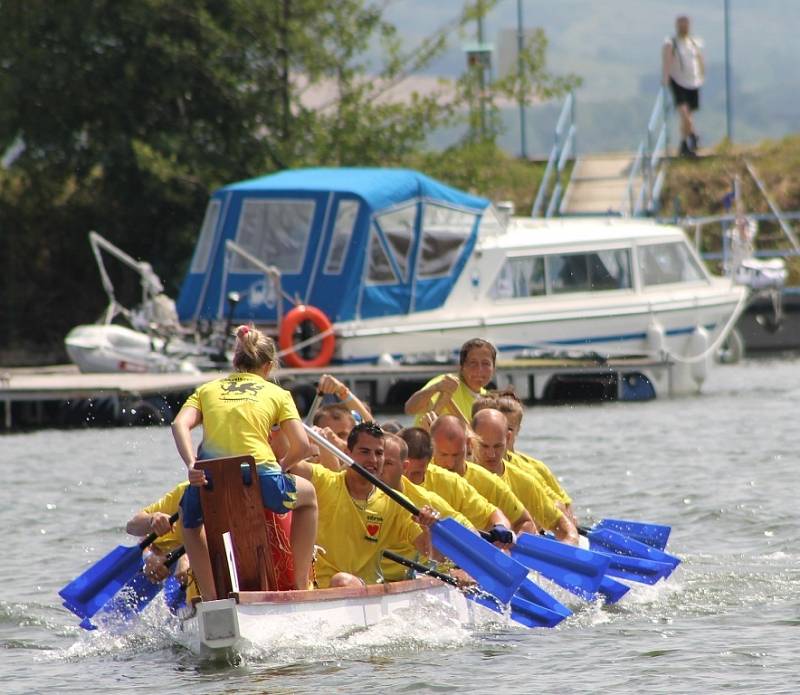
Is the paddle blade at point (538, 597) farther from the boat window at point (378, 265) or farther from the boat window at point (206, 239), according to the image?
the boat window at point (206, 239)

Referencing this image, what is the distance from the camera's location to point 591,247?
26.2 metres

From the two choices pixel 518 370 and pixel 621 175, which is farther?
pixel 621 175

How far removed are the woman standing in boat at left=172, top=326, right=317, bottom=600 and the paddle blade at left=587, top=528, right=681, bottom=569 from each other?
323cm

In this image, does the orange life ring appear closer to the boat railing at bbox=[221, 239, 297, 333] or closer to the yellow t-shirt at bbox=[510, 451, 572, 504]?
the boat railing at bbox=[221, 239, 297, 333]

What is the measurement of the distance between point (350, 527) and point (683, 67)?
25501 millimetres

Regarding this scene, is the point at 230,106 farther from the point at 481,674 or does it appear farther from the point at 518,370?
the point at 481,674

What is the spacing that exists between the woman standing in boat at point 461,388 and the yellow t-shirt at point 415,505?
159 cm

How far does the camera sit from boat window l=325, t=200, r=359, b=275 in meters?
25.1

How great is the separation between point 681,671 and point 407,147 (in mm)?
23885

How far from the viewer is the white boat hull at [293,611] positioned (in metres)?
9.48

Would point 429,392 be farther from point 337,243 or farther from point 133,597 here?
point 337,243

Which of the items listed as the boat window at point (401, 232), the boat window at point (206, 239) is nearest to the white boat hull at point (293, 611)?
the boat window at point (401, 232)

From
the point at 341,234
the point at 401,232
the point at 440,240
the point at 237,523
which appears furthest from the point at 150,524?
the point at 440,240

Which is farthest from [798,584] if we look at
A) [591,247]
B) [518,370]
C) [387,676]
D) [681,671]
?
[591,247]
